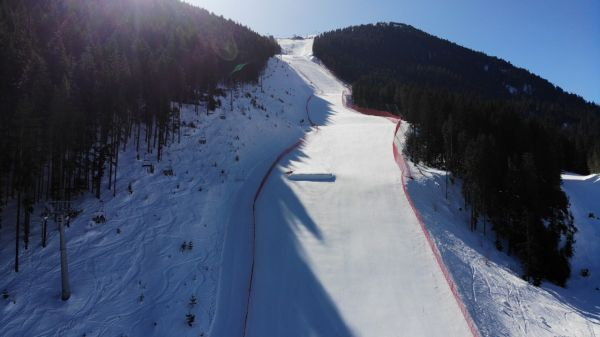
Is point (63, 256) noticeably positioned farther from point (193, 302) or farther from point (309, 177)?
point (309, 177)

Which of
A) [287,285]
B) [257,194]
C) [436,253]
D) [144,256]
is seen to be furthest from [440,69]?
[144,256]

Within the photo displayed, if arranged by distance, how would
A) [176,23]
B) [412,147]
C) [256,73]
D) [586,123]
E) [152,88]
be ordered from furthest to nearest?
[586,123] < [256,73] < [176,23] < [412,147] < [152,88]

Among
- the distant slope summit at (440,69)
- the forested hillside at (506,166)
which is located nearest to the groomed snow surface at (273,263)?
the forested hillside at (506,166)

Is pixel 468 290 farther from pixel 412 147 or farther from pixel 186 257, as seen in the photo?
pixel 412 147

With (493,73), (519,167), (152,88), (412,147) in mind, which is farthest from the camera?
(493,73)

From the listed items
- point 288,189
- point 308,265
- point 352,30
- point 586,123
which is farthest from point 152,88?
point 352,30

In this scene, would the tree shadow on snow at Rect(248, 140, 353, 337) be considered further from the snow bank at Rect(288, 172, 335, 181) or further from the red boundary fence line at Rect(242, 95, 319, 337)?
the snow bank at Rect(288, 172, 335, 181)
